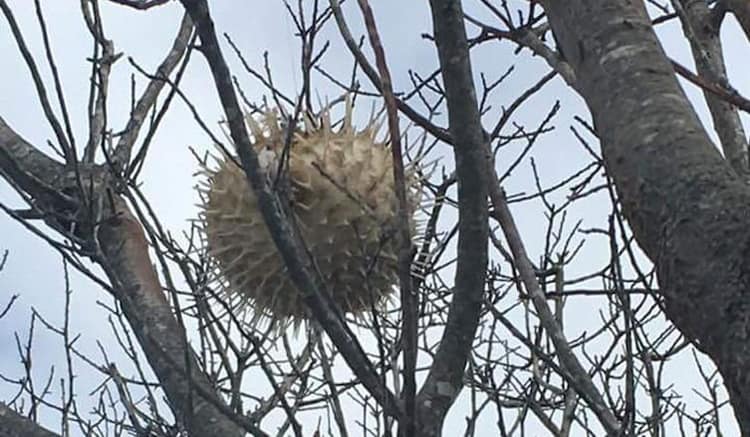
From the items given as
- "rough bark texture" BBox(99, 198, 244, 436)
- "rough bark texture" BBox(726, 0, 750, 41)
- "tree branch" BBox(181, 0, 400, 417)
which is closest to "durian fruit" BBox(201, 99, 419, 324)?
"rough bark texture" BBox(99, 198, 244, 436)

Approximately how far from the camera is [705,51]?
8.85 ft

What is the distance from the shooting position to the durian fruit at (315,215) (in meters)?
2.11

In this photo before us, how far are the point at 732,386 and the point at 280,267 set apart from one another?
3.19 ft

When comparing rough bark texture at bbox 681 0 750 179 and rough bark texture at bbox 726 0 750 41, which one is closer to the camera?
rough bark texture at bbox 726 0 750 41

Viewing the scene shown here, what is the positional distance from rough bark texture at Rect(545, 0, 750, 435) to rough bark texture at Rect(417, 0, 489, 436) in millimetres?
233

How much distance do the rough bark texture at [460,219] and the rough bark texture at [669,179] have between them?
233mm

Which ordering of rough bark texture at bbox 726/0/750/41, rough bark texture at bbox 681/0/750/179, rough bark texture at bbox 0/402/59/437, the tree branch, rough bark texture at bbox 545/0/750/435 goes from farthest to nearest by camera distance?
rough bark texture at bbox 681/0/750/179, rough bark texture at bbox 0/402/59/437, rough bark texture at bbox 726/0/750/41, the tree branch, rough bark texture at bbox 545/0/750/435

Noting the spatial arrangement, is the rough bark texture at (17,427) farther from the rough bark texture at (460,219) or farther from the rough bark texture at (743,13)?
the rough bark texture at (743,13)

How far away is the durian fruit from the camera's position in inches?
83.2

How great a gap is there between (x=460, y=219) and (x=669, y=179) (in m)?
0.30

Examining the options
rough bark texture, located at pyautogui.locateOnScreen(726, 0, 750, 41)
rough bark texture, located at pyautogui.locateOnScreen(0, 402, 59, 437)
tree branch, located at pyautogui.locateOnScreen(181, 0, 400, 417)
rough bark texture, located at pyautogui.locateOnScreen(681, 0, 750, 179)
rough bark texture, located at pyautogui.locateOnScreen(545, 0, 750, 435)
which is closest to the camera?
rough bark texture, located at pyautogui.locateOnScreen(545, 0, 750, 435)

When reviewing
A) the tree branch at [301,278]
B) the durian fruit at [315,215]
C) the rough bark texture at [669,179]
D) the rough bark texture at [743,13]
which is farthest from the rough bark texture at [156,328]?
the rough bark texture at [743,13]

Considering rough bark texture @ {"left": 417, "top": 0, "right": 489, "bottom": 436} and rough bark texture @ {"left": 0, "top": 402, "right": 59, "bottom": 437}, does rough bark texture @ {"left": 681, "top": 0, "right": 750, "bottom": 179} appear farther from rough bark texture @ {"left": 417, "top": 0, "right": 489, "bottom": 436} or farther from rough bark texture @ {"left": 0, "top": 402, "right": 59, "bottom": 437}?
rough bark texture @ {"left": 0, "top": 402, "right": 59, "bottom": 437}

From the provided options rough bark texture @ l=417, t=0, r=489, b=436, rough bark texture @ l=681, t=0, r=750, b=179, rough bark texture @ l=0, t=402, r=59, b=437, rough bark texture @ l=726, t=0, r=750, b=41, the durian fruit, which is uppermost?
rough bark texture @ l=681, t=0, r=750, b=179
